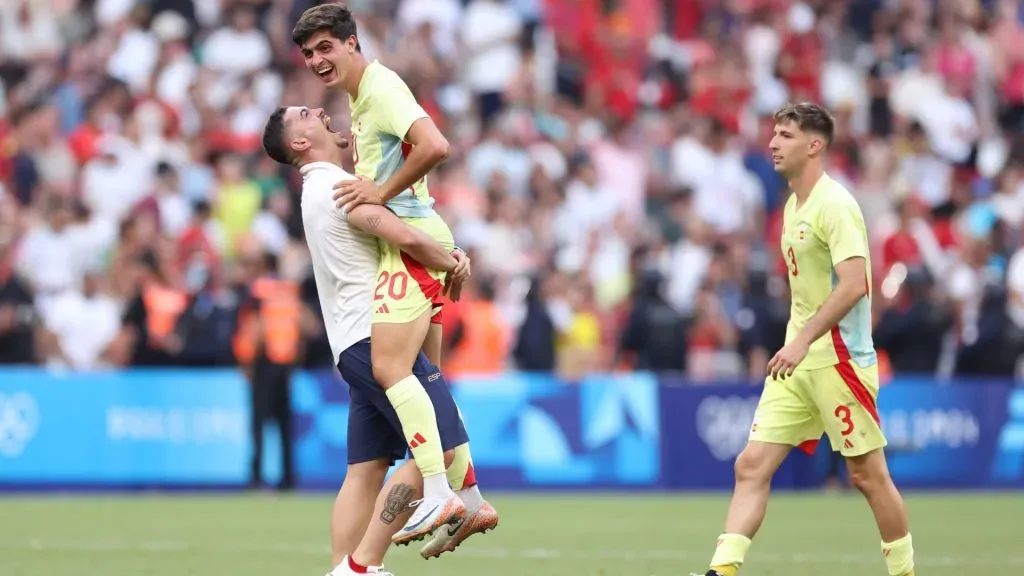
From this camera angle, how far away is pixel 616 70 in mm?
23844

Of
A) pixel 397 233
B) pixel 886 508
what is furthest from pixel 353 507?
pixel 886 508

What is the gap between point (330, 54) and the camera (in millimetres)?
8812

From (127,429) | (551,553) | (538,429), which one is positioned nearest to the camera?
(551,553)

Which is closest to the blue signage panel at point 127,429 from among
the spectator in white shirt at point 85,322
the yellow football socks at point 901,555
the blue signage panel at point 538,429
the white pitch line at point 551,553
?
the spectator in white shirt at point 85,322

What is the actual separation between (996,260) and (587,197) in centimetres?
464

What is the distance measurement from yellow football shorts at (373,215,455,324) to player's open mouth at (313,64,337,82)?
2.51ft

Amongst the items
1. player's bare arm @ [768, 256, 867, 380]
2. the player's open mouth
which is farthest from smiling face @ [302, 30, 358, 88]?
player's bare arm @ [768, 256, 867, 380]

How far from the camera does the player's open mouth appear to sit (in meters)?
8.84

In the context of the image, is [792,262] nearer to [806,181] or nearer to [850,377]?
[806,181]

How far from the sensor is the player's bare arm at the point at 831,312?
356 inches

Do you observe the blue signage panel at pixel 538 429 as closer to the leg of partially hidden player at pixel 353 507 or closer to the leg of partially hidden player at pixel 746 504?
the leg of partially hidden player at pixel 746 504

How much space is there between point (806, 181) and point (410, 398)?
2.39 metres

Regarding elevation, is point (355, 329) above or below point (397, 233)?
below

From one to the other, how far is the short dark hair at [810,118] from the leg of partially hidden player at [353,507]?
2779 millimetres
